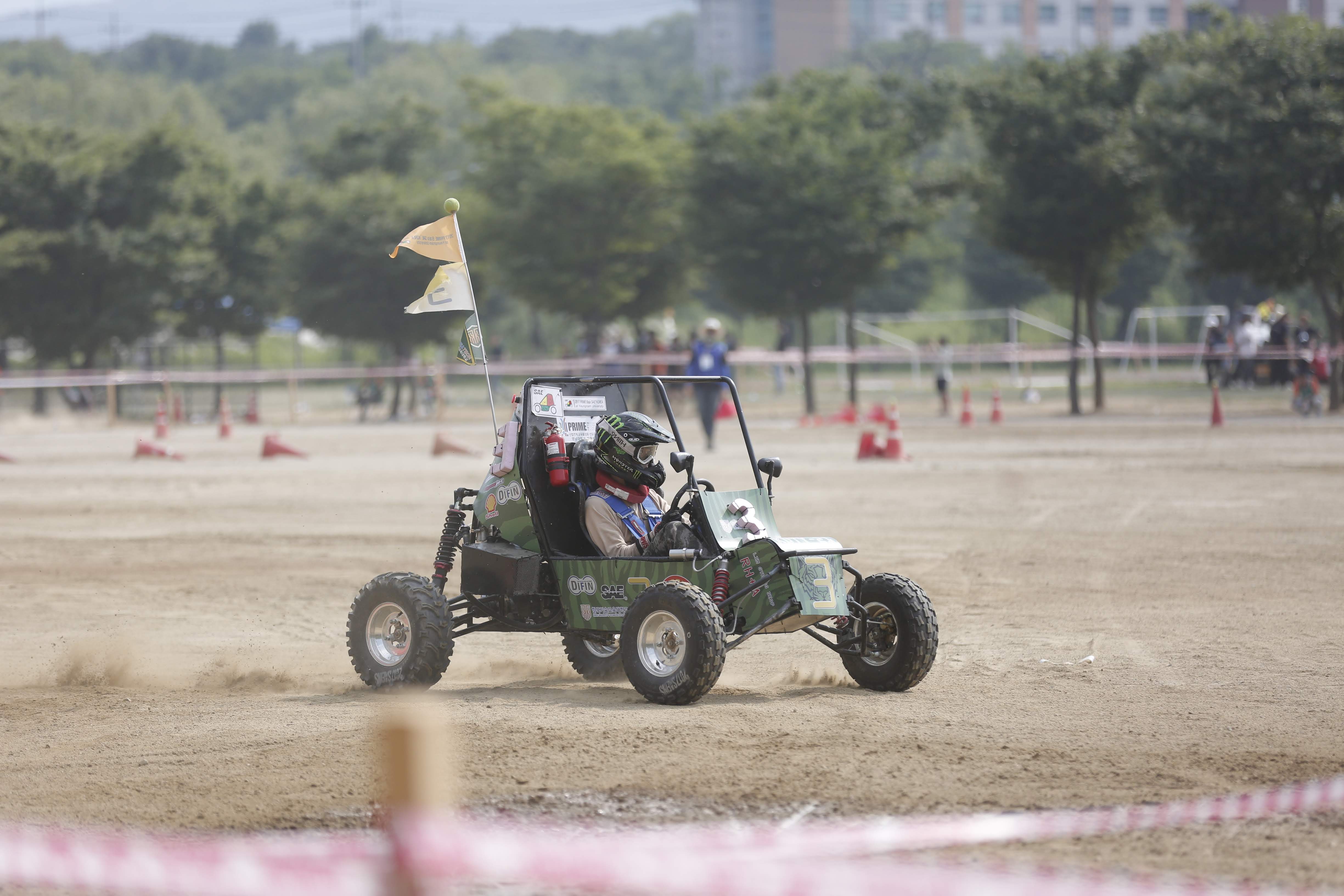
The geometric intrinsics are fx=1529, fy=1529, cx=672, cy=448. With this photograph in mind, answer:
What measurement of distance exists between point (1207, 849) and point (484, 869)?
2.41 meters

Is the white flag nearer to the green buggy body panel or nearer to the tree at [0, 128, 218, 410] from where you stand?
the green buggy body panel

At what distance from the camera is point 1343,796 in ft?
18.5

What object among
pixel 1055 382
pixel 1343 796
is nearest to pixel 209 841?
pixel 1343 796

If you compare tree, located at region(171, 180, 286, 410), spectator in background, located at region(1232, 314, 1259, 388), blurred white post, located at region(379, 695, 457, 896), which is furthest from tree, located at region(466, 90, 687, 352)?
blurred white post, located at region(379, 695, 457, 896)

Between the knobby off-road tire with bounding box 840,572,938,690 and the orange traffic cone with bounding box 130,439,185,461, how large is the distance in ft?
61.9

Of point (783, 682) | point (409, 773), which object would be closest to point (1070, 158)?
point (783, 682)

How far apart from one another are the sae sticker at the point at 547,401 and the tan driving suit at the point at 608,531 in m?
0.57

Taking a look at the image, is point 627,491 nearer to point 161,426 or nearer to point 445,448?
point 445,448

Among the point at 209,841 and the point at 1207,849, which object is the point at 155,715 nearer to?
the point at 209,841

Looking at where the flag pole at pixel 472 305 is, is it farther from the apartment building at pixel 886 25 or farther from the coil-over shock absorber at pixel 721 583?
the apartment building at pixel 886 25

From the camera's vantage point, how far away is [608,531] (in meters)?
8.09

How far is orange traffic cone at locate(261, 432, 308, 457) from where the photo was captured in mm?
24406

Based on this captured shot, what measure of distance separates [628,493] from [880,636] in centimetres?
153

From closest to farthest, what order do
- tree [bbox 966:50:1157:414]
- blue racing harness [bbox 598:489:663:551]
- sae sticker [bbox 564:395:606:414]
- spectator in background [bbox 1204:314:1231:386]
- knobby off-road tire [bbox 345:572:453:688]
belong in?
knobby off-road tire [bbox 345:572:453:688] → blue racing harness [bbox 598:489:663:551] → sae sticker [bbox 564:395:606:414] → tree [bbox 966:50:1157:414] → spectator in background [bbox 1204:314:1231:386]
